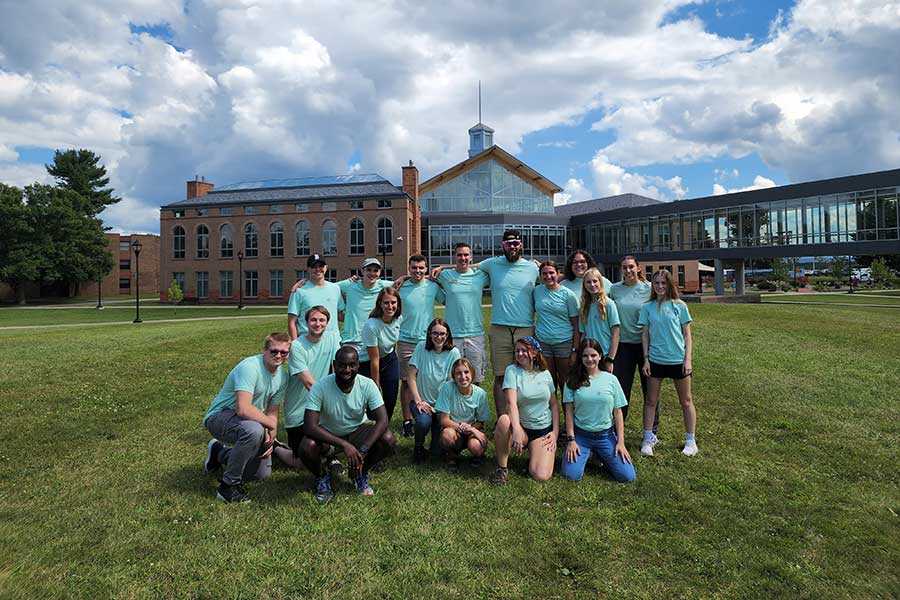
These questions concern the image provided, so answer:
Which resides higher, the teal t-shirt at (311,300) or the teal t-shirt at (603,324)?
the teal t-shirt at (311,300)

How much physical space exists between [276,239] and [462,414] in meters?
44.6

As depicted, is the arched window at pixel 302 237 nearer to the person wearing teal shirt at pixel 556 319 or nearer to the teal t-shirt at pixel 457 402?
the person wearing teal shirt at pixel 556 319

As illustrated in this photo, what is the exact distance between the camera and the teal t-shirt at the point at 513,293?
5.47 meters

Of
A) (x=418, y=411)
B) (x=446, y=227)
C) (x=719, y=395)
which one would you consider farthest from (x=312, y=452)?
(x=446, y=227)

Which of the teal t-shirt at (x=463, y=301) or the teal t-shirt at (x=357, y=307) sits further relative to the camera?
the teal t-shirt at (x=357, y=307)

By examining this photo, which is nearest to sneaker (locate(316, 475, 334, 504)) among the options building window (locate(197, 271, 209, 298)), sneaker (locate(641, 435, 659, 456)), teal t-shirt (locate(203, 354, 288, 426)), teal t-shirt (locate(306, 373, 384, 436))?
teal t-shirt (locate(306, 373, 384, 436))

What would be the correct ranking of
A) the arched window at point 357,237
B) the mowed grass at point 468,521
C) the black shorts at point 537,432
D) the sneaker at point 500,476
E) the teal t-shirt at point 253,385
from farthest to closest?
the arched window at point 357,237 < the black shorts at point 537,432 < the sneaker at point 500,476 < the teal t-shirt at point 253,385 < the mowed grass at point 468,521

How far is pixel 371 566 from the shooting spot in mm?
3340

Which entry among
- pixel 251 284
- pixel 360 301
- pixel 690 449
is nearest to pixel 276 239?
pixel 251 284

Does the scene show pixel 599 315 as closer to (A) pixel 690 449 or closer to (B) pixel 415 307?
(A) pixel 690 449

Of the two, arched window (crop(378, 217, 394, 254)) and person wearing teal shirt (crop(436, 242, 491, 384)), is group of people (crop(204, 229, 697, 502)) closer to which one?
person wearing teal shirt (crop(436, 242, 491, 384))

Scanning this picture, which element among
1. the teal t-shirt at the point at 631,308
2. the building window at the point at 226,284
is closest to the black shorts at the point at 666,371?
the teal t-shirt at the point at 631,308

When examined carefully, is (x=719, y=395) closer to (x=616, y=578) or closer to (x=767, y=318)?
(x=616, y=578)

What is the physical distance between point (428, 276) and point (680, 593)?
155 inches
